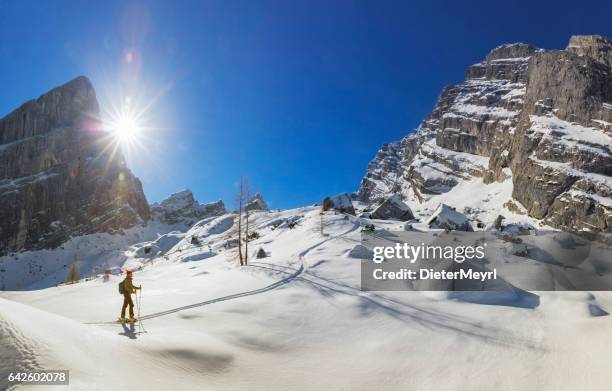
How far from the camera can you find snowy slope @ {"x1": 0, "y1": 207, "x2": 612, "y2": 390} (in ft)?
21.6

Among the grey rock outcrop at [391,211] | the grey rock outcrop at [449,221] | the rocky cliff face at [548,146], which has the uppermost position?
the rocky cliff face at [548,146]

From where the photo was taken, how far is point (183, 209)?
470 feet

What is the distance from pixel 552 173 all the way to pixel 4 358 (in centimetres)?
15235

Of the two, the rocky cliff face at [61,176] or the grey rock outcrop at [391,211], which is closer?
the grey rock outcrop at [391,211]

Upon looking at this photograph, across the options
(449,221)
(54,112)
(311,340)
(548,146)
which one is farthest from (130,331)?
(548,146)

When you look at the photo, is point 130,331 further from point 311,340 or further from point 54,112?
point 54,112

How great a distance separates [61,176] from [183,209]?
41684mm

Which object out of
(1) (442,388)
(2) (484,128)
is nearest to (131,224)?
(1) (442,388)

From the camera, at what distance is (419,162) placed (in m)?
196

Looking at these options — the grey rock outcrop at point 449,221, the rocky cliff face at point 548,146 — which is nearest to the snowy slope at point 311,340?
the grey rock outcrop at point 449,221

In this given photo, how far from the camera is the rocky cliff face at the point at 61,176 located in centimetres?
11250

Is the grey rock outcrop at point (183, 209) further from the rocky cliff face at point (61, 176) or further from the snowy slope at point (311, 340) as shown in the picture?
the snowy slope at point (311, 340)

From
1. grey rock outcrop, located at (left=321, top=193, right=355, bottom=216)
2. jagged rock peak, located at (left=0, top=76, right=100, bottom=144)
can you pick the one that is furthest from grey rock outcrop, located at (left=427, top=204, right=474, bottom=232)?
jagged rock peak, located at (left=0, top=76, right=100, bottom=144)

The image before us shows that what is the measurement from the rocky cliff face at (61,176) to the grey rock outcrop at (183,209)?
5.88m
